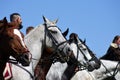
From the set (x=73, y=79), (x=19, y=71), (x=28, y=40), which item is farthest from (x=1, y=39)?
(x=73, y=79)

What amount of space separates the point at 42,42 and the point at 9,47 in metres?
2.06

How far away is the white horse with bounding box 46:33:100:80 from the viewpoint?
1190 centimetres

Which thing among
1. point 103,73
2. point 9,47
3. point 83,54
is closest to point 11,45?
point 9,47

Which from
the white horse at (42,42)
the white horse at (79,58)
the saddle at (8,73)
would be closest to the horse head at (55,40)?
the white horse at (42,42)

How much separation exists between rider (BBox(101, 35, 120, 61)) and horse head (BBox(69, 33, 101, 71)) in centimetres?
52

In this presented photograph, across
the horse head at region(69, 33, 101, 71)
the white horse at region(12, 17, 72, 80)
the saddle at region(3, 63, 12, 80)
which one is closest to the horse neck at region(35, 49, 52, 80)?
the white horse at region(12, 17, 72, 80)

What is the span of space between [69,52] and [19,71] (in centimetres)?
205

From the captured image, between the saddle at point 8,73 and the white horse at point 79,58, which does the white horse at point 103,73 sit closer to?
the white horse at point 79,58

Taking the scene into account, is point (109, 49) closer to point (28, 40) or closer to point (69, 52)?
point (69, 52)

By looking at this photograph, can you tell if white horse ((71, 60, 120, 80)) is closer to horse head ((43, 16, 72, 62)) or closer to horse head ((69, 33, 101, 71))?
horse head ((69, 33, 101, 71))

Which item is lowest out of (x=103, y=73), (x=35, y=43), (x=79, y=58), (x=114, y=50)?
(x=103, y=73)

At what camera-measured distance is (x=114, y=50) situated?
513 inches

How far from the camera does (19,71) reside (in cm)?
902

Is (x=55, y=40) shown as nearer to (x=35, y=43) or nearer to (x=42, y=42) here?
(x=42, y=42)
